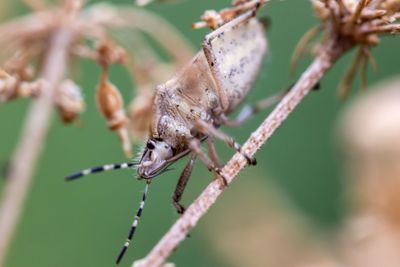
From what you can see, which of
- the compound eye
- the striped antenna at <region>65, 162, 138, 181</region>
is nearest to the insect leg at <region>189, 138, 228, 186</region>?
the compound eye

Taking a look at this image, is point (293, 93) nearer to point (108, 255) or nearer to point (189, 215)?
point (189, 215)

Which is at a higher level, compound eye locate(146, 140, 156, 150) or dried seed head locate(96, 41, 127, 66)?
dried seed head locate(96, 41, 127, 66)

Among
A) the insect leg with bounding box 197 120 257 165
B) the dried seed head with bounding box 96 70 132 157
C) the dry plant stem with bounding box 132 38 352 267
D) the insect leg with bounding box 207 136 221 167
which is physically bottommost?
the insect leg with bounding box 207 136 221 167

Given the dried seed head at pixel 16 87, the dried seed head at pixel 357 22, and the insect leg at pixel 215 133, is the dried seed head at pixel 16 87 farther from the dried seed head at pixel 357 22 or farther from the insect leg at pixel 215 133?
the dried seed head at pixel 357 22

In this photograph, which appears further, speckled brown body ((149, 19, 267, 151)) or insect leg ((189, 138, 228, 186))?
speckled brown body ((149, 19, 267, 151))

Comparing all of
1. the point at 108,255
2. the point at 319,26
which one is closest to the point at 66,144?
the point at 108,255

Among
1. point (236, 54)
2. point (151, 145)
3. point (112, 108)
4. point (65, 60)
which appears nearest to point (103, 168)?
point (151, 145)

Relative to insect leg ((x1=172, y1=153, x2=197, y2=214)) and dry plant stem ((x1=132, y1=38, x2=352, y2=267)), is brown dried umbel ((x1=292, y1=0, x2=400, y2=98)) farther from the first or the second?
insect leg ((x1=172, y1=153, x2=197, y2=214))
